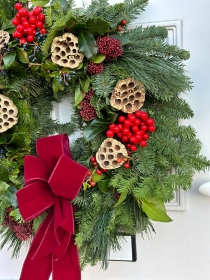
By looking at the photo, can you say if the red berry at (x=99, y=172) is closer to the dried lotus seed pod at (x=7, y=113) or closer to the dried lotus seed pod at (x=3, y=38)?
the dried lotus seed pod at (x=7, y=113)

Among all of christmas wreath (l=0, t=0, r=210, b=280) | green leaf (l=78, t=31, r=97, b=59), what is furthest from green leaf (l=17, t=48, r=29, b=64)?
green leaf (l=78, t=31, r=97, b=59)

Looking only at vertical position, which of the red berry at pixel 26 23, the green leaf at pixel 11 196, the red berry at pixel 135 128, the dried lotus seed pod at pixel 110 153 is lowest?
the green leaf at pixel 11 196

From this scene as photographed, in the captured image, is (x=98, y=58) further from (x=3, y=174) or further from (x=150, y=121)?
(x=3, y=174)

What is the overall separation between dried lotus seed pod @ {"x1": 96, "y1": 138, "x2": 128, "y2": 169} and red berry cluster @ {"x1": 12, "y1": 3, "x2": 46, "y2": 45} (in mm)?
273

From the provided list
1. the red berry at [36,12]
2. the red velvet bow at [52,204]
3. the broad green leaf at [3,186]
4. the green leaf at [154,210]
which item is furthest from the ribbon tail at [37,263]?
the red berry at [36,12]

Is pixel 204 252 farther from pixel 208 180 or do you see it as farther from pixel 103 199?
pixel 103 199

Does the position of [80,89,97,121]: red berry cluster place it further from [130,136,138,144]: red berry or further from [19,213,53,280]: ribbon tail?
[19,213,53,280]: ribbon tail

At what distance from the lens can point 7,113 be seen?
2.16 feet

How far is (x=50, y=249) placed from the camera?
673mm

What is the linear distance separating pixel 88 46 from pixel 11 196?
369 mm

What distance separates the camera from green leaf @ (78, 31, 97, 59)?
0.61 m

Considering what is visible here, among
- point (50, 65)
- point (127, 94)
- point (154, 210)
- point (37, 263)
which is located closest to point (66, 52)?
point (50, 65)

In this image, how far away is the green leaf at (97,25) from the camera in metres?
0.60

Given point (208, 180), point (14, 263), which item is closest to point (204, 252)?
point (208, 180)
